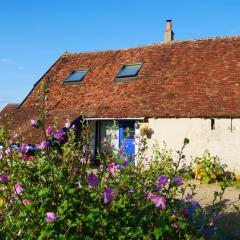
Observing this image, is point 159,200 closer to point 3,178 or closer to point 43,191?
point 43,191

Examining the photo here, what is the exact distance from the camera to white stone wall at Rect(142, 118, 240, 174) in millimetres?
14906

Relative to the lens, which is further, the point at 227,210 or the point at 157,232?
the point at 227,210

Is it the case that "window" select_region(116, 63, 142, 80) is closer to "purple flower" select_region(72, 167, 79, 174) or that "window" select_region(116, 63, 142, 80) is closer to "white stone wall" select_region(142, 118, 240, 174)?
"white stone wall" select_region(142, 118, 240, 174)

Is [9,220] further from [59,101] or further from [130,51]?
[130,51]

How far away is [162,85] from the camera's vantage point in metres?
17.9

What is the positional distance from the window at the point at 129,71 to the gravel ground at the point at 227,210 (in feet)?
24.8

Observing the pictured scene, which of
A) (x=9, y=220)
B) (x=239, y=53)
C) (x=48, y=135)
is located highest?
(x=239, y=53)

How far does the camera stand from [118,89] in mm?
19000

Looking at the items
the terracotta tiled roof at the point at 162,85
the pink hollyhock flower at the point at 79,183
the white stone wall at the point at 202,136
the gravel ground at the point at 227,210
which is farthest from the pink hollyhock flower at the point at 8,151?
the white stone wall at the point at 202,136

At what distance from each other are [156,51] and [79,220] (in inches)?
685

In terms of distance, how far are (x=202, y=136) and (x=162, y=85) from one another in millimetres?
3468

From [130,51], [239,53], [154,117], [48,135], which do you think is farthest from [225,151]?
[48,135]

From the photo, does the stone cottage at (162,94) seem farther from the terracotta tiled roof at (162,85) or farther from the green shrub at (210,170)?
the green shrub at (210,170)

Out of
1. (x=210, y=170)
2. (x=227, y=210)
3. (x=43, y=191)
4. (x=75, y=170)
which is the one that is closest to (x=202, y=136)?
(x=210, y=170)
